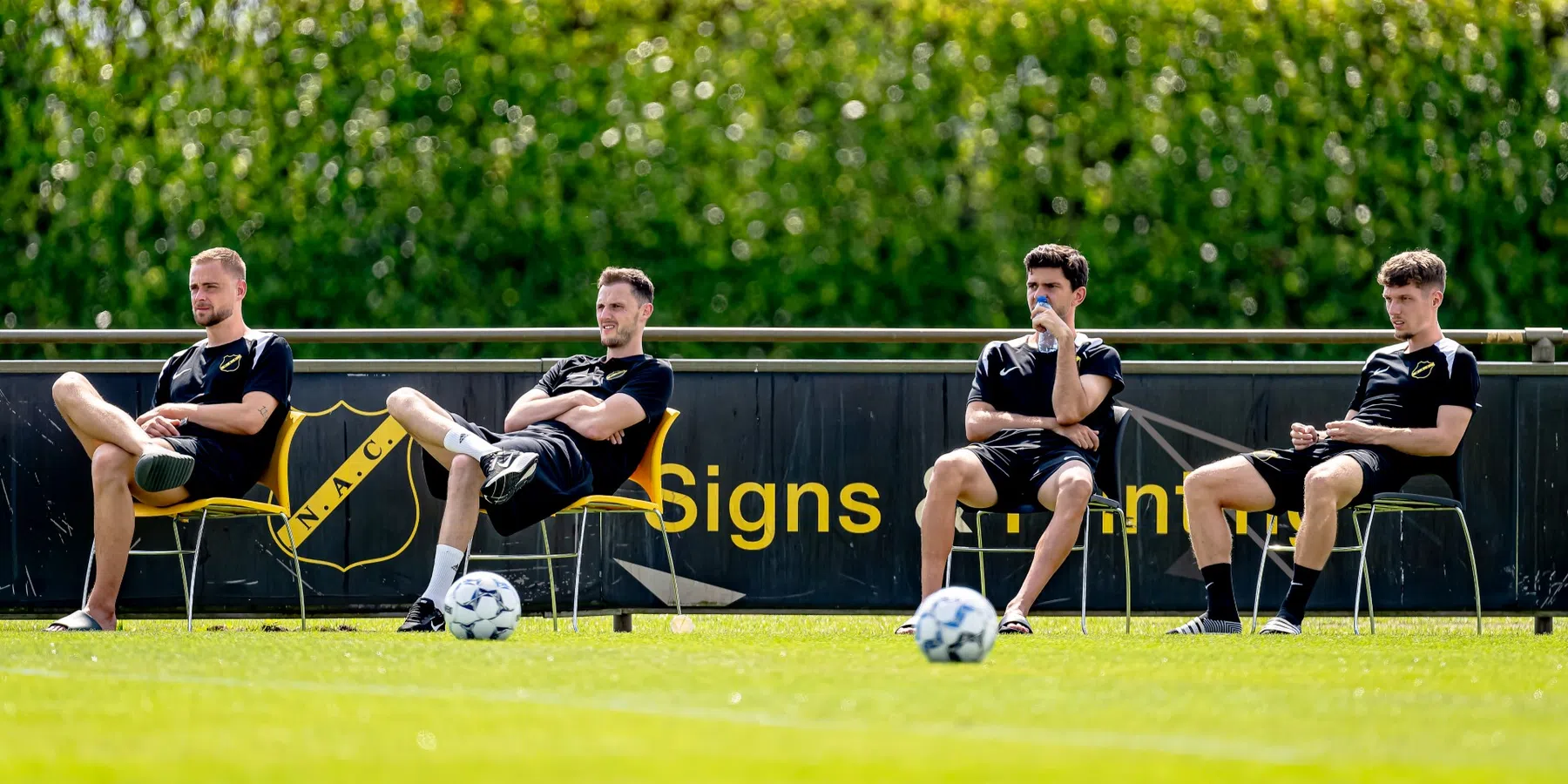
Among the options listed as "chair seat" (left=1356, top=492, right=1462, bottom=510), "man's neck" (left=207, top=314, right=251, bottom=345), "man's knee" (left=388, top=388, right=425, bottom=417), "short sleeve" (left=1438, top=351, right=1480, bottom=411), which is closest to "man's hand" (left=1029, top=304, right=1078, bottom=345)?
"chair seat" (left=1356, top=492, right=1462, bottom=510)

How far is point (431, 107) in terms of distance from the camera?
1049 centimetres

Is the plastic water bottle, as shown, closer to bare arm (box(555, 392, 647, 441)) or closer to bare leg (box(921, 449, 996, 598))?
bare leg (box(921, 449, 996, 598))

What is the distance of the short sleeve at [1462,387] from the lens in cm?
665

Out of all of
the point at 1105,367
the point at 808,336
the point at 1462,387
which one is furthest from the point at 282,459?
the point at 1462,387

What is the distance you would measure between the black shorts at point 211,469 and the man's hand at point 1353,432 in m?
4.11

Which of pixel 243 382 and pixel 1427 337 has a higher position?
pixel 1427 337

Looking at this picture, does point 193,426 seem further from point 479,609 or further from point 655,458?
point 479,609

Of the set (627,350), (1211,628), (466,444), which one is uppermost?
(627,350)

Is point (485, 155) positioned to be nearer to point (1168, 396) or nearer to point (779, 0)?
point (779, 0)

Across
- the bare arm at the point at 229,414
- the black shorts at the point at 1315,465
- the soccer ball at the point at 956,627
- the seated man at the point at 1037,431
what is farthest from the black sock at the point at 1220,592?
the bare arm at the point at 229,414

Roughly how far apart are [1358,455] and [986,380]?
4.64ft

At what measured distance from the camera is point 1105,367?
6.98 meters

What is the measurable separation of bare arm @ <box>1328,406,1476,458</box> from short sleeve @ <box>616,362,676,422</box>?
2511 millimetres

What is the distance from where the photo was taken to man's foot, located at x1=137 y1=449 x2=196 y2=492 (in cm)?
653
